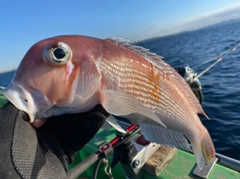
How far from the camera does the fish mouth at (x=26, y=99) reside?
4.45 feet

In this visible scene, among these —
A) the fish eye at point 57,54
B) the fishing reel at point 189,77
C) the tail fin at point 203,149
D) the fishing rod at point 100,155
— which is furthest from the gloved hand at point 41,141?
the fishing reel at point 189,77

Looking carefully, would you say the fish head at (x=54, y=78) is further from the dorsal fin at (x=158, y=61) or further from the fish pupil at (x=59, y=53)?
the dorsal fin at (x=158, y=61)

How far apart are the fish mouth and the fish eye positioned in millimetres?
261

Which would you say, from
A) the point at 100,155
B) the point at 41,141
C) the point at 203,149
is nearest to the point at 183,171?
the point at 203,149

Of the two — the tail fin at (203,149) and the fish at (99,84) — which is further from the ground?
the fish at (99,84)

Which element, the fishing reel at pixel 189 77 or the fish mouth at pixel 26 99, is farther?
the fishing reel at pixel 189 77

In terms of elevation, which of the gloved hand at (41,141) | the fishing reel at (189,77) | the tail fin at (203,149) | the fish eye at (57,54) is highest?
the fish eye at (57,54)

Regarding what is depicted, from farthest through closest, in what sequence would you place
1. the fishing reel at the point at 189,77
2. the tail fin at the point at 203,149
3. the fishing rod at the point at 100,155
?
1. the fishing reel at the point at 189,77
2. the tail fin at the point at 203,149
3. the fishing rod at the point at 100,155

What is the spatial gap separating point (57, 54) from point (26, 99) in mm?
403

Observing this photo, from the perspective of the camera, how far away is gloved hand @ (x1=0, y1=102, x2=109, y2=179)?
1256 millimetres

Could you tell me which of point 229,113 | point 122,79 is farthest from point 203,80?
point 122,79

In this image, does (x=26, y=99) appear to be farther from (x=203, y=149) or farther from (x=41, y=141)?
(x=203, y=149)

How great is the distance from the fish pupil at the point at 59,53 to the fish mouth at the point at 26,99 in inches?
12.2

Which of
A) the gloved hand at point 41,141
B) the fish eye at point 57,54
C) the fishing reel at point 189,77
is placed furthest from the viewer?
the fishing reel at point 189,77
